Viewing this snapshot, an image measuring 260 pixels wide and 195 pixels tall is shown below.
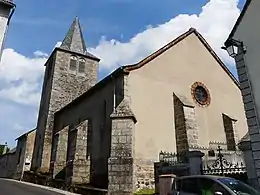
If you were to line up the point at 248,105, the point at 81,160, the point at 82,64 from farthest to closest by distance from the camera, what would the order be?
the point at 82,64
the point at 81,160
the point at 248,105

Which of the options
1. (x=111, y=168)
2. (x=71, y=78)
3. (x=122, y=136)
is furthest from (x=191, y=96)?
(x=71, y=78)

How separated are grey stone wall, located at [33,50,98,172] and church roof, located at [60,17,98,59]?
3.05 ft

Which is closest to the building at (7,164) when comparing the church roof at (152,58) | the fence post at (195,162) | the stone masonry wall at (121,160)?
the church roof at (152,58)

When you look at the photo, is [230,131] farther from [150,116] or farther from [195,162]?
[195,162]

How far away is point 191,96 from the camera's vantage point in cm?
1589

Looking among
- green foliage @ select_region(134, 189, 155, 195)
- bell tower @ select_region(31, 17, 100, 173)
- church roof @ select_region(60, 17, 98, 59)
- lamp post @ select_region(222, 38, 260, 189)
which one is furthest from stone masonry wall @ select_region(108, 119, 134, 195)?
church roof @ select_region(60, 17, 98, 59)

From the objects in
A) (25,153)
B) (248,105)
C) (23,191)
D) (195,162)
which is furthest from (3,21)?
(25,153)

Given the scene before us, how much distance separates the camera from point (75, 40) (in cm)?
3020

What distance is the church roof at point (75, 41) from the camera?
95.1 ft

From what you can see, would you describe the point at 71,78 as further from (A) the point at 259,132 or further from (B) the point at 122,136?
(A) the point at 259,132

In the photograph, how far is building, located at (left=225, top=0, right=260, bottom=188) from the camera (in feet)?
26.4

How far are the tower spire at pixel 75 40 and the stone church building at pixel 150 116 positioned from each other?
33.2 feet

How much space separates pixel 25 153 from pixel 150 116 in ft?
58.3

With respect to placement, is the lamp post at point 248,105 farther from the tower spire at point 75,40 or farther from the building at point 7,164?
the building at point 7,164
